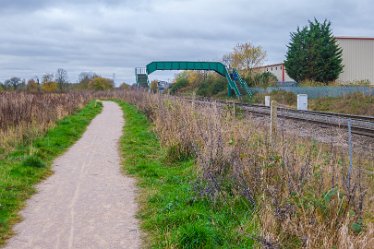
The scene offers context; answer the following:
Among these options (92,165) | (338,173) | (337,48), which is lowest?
(92,165)

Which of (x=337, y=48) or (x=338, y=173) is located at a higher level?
(x=337, y=48)

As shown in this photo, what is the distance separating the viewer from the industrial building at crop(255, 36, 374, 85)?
4941cm

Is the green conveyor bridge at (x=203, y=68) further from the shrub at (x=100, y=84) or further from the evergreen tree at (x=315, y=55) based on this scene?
the shrub at (x=100, y=84)

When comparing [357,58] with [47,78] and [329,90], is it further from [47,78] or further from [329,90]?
[47,78]

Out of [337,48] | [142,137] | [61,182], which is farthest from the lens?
[337,48]

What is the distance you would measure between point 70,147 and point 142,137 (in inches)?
103

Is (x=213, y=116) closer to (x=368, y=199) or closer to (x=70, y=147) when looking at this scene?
(x=368, y=199)

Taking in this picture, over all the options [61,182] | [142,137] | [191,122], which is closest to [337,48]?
[142,137]

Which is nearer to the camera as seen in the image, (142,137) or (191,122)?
(191,122)

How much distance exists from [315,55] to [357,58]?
26.9 ft

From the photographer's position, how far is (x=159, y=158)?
11.1m

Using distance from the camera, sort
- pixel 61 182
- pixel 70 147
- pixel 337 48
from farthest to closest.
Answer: pixel 337 48, pixel 70 147, pixel 61 182

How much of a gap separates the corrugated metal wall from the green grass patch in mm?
44266

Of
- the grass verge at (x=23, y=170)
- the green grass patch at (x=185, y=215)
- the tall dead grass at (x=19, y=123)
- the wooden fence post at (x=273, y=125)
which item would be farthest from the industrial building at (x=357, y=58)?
the green grass patch at (x=185, y=215)
